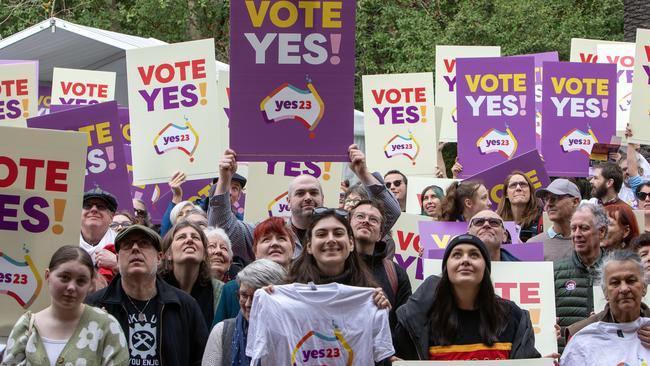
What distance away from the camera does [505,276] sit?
8.04 metres

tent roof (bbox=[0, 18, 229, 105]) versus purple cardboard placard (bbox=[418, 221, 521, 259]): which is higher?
tent roof (bbox=[0, 18, 229, 105])

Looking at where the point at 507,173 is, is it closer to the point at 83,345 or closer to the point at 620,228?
the point at 620,228

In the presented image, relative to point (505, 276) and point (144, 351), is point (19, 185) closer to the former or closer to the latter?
point (144, 351)

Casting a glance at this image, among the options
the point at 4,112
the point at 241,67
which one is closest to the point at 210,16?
the point at 4,112

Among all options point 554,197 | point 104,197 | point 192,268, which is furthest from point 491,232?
point 104,197

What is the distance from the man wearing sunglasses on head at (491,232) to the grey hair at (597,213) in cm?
61

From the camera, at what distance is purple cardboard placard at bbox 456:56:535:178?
12297mm

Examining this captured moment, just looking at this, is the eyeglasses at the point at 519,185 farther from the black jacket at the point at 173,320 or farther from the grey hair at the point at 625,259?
the black jacket at the point at 173,320

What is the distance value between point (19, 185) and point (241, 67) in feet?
4.78

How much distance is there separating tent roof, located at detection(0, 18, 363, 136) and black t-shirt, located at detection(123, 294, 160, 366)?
467 inches

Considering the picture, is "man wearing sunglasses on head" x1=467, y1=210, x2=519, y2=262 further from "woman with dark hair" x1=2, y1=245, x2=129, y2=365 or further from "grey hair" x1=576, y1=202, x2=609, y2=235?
"woman with dark hair" x1=2, y1=245, x2=129, y2=365

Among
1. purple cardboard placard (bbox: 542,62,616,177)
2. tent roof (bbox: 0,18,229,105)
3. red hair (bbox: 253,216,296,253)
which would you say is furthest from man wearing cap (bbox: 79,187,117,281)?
tent roof (bbox: 0,18,229,105)

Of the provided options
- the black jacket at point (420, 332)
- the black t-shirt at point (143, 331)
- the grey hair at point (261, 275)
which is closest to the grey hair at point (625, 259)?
the black jacket at point (420, 332)

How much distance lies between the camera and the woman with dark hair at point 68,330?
6.61 m
